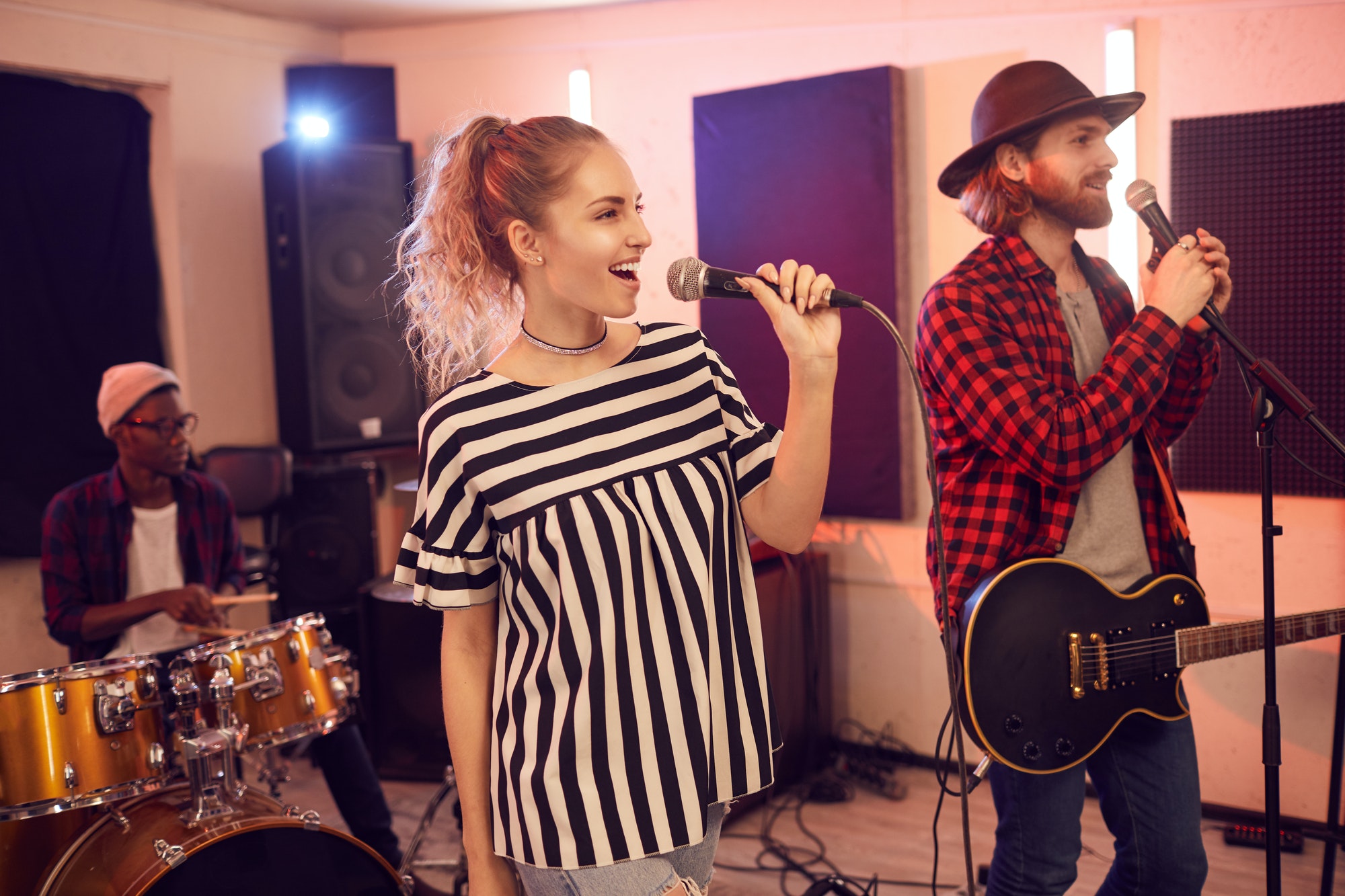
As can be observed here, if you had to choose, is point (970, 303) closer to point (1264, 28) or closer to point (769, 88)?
point (1264, 28)

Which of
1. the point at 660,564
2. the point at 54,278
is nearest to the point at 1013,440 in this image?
the point at 660,564

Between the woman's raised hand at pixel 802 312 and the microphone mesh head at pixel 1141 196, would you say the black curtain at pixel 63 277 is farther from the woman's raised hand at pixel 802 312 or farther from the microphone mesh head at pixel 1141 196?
the microphone mesh head at pixel 1141 196

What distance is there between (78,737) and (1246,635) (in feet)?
7.44

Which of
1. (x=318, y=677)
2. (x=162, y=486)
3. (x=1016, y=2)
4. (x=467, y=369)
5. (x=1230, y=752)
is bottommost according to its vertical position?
(x=1230, y=752)

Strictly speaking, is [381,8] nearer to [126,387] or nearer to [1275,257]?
[126,387]

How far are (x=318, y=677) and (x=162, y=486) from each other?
3.47 ft

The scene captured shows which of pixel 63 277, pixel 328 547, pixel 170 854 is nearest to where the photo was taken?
pixel 170 854

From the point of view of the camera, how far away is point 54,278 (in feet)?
13.6

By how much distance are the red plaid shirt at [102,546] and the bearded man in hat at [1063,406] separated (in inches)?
91.2

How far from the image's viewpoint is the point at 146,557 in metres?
3.19

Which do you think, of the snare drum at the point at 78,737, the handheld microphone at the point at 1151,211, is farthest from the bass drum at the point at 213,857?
the handheld microphone at the point at 1151,211

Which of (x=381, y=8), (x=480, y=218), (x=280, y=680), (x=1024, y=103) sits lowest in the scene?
(x=280, y=680)

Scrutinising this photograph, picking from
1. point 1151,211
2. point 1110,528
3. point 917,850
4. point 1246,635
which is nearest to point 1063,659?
point 1110,528

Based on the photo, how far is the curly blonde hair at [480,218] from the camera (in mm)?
1438
